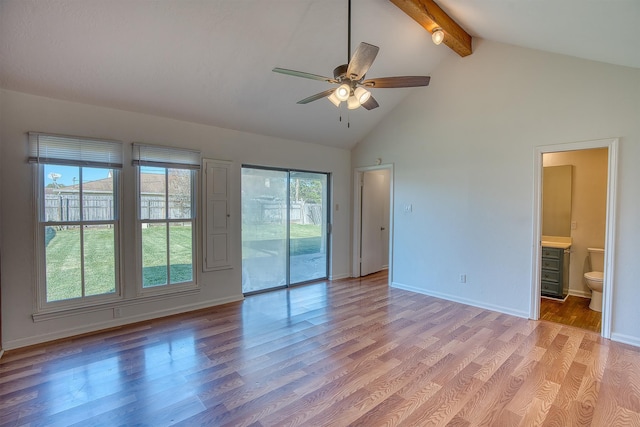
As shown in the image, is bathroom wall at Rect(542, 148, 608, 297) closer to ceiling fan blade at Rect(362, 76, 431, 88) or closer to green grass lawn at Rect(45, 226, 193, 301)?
ceiling fan blade at Rect(362, 76, 431, 88)

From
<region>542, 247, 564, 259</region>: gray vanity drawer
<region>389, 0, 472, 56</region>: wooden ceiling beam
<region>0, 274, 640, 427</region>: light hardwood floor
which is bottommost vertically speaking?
<region>0, 274, 640, 427</region>: light hardwood floor

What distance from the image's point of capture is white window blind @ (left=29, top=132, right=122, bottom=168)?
10.0ft

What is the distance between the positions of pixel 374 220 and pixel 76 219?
15.7 ft

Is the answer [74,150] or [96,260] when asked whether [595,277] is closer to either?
[96,260]

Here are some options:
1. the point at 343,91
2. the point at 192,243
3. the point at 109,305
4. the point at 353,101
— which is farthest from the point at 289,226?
the point at 343,91

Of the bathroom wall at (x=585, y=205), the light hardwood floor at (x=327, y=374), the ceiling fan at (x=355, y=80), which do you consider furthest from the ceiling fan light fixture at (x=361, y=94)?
the bathroom wall at (x=585, y=205)

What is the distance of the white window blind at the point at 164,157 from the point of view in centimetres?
363

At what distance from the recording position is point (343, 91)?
2490 mm

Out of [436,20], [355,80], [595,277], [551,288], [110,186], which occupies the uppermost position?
[436,20]

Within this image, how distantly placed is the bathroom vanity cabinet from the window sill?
5.13 metres

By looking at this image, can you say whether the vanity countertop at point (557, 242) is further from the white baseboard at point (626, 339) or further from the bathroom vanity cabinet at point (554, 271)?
the white baseboard at point (626, 339)

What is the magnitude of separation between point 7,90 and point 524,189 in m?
5.68

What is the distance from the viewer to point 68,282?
331cm

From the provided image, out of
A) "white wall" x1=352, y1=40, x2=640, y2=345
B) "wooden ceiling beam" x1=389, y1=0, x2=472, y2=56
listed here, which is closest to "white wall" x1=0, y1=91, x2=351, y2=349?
"white wall" x1=352, y1=40, x2=640, y2=345
